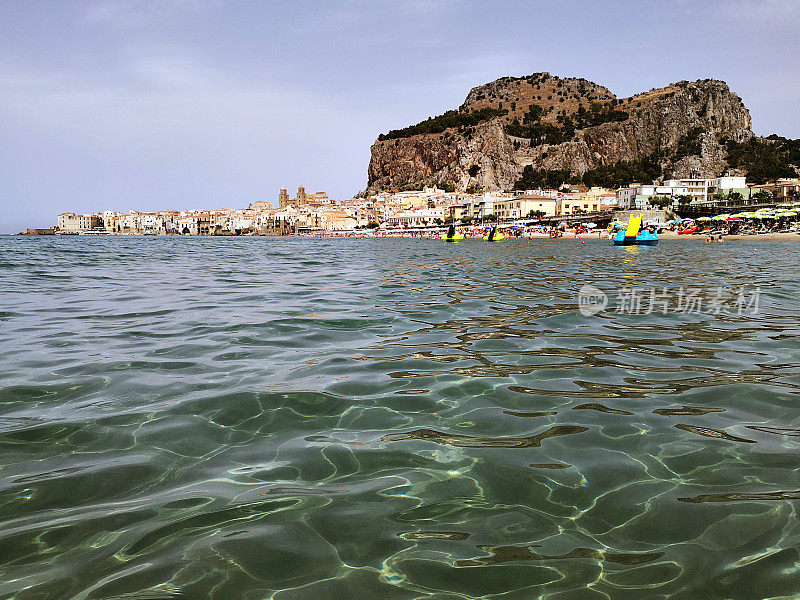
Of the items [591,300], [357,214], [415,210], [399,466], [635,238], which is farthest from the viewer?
[357,214]

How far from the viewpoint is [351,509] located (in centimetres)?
240

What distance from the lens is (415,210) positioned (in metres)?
129

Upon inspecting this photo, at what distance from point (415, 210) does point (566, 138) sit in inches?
2133

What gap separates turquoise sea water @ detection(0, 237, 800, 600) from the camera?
1.96 m

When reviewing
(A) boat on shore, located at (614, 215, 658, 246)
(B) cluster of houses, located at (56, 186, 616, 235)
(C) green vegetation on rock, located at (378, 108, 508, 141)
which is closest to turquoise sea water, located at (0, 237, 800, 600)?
(A) boat on shore, located at (614, 215, 658, 246)

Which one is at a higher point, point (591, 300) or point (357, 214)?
point (357, 214)

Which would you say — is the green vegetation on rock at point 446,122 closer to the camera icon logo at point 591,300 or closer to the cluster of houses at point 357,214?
the cluster of houses at point 357,214

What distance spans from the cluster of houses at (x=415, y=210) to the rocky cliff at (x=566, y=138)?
12.3 metres

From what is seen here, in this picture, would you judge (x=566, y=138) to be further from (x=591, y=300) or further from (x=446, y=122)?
(x=591, y=300)

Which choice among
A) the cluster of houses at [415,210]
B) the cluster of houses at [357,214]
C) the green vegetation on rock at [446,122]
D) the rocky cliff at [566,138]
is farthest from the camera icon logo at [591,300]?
the green vegetation on rock at [446,122]

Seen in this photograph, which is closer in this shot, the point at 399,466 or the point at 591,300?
the point at 399,466

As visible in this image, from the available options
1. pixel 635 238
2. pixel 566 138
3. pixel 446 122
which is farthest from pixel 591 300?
pixel 446 122

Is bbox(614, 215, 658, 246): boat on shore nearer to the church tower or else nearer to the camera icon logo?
the camera icon logo

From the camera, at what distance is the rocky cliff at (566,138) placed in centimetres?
13412
